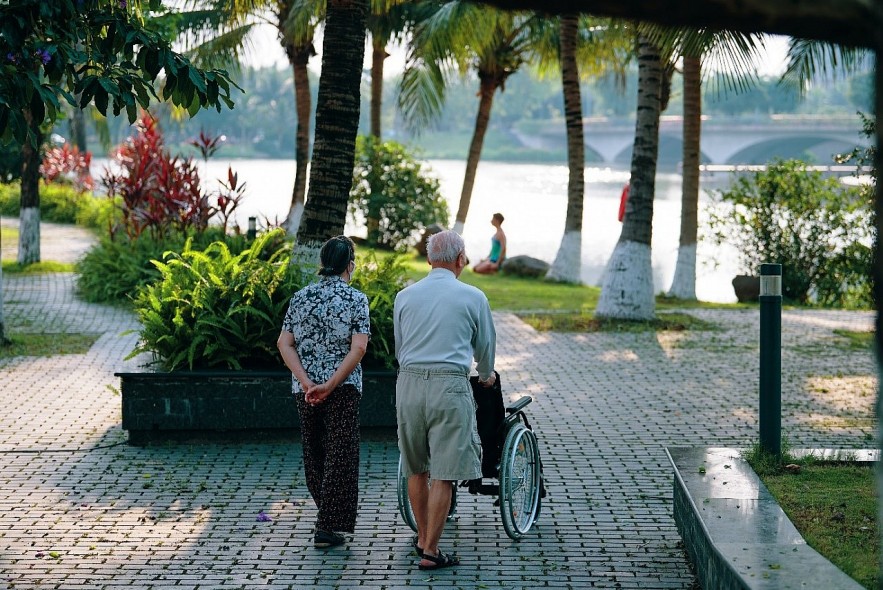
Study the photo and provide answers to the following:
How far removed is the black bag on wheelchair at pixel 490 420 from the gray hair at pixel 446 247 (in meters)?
0.66

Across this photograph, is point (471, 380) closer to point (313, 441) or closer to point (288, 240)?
point (313, 441)

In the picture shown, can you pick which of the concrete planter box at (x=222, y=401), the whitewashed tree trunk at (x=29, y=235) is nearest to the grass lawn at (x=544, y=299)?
the concrete planter box at (x=222, y=401)

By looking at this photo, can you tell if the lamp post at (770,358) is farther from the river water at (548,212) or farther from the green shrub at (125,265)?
the river water at (548,212)

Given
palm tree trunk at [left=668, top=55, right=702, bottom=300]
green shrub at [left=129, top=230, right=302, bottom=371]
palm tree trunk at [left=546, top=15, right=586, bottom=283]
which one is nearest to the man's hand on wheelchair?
green shrub at [left=129, top=230, right=302, bottom=371]

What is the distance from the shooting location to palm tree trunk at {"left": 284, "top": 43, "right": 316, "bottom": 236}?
26422mm

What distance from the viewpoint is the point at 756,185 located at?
70.4ft

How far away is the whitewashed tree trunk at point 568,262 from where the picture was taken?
23.0 meters

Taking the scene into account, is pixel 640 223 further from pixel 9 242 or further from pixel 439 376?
pixel 9 242

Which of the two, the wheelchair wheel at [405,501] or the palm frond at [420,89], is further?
the palm frond at [420,89]

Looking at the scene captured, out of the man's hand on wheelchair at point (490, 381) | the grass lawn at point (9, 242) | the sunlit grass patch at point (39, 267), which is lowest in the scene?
the sunlit grass patch at point (39, 267)

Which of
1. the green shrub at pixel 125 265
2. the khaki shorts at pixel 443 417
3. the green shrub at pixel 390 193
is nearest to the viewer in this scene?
the khaki shorts at pixel 443 417

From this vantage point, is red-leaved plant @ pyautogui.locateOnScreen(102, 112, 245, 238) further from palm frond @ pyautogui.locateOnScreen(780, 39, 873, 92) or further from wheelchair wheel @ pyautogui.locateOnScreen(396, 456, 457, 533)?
wheelchair wheel @ pyautogui.locateOnScreen(396, 456, 457, 533)

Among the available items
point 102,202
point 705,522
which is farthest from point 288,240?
point 102,202

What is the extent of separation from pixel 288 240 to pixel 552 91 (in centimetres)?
11795
